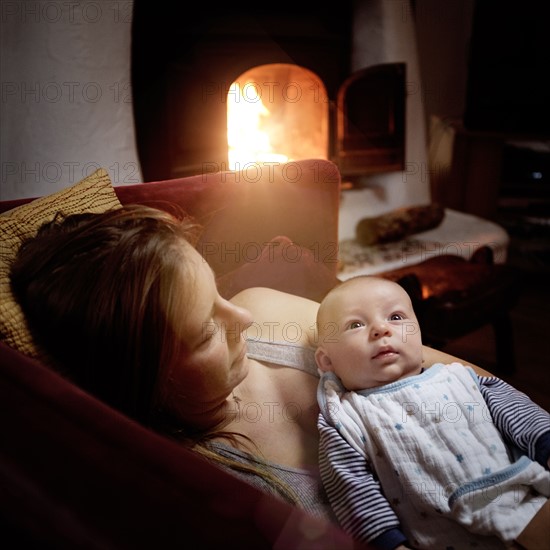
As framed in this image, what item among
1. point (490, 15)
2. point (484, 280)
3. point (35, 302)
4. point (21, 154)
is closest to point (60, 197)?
point (35, 302)

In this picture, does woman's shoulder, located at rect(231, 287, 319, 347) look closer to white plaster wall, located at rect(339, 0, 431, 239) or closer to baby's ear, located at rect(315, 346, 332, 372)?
baby's ear, located at rect(315, 346, 332, 372)

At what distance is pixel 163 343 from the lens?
1.90 feet

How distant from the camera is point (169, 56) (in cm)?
213

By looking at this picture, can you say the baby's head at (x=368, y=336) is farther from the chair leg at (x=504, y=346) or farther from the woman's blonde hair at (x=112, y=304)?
the chair leg at (x=504, y=346)

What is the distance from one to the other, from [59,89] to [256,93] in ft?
3.18

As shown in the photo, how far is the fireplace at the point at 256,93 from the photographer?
2115 mm

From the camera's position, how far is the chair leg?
1615mm

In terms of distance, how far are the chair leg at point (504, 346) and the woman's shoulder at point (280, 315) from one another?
97cm

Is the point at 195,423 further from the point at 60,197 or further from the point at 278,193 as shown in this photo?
the point at 278,193

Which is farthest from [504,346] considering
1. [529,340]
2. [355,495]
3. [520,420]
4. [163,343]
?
[163,343]

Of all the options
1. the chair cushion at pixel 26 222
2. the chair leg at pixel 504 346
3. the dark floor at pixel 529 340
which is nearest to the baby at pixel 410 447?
the chair cushion at pixel 26 222

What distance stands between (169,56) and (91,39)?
49cm

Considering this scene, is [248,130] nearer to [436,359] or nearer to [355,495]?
[436,359]

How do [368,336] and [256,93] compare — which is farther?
A: [256,93]
